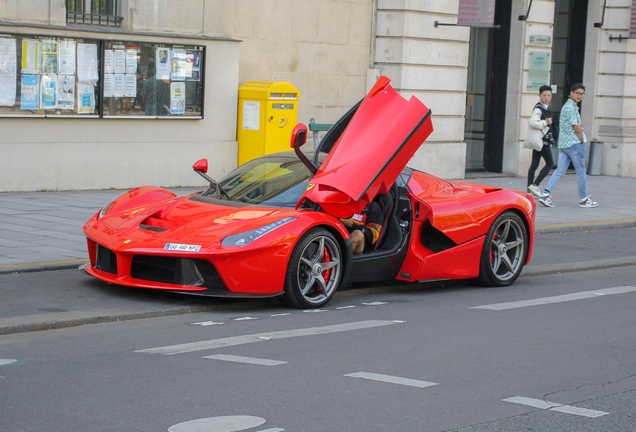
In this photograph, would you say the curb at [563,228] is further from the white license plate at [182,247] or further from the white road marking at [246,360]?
the white road marking at [246,360]

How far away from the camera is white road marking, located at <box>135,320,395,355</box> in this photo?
21.1ft

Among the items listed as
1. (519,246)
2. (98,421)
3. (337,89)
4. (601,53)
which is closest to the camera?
(98,421)

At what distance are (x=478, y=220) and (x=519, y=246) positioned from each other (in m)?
0.73

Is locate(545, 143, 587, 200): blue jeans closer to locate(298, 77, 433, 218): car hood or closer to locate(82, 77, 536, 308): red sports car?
locate(82, 77, 536, 308): red sports car

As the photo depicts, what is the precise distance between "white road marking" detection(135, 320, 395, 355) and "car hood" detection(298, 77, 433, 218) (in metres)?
1.09

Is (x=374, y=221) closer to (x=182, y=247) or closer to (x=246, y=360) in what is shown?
(x=182, y=247)

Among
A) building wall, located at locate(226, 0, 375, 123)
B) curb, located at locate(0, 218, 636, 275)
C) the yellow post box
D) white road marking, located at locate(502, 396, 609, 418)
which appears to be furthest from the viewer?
building wall, located at locate(226, 0, 375, 123)

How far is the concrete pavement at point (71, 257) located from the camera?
291 inches

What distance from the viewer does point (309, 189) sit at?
8.23 metres

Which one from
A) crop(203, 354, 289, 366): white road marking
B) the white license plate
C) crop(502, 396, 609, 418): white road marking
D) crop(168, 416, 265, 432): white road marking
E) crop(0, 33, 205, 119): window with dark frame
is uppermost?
crop(0, 33, 205, 119): window with dark frame

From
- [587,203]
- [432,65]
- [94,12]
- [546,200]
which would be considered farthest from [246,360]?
[432,65]

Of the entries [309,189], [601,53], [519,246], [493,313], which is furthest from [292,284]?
[601,53]

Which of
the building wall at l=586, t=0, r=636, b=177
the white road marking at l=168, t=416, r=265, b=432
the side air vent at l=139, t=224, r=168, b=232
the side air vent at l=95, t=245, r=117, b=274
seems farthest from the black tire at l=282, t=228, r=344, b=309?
the building wall at l=586, t=0, r=636, b=177

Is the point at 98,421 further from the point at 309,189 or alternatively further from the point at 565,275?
the point at 565,275
